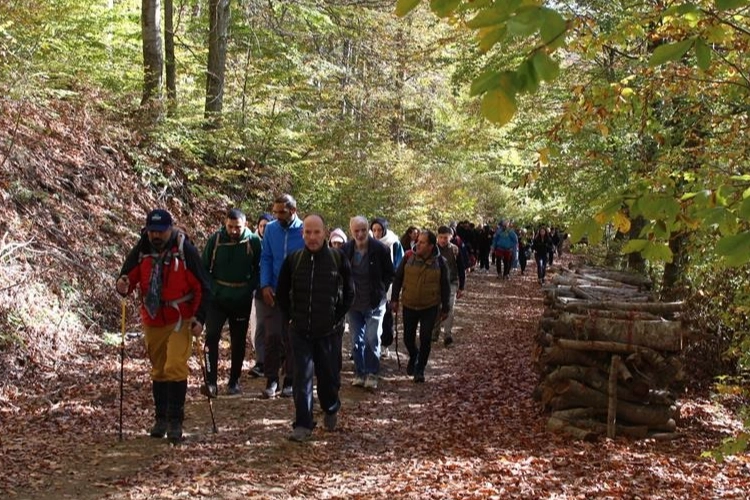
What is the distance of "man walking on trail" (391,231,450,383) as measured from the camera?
10125 mm

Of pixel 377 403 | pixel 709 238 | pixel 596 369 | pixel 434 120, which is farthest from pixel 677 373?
pixel 434 120

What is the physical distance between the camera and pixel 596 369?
27.6 ft

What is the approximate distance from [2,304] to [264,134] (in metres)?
8.69

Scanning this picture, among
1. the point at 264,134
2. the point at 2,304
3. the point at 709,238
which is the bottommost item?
the point at 2,304

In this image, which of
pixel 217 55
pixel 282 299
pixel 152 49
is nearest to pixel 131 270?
pixel 282 299

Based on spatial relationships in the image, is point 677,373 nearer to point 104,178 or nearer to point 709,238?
point 709,238

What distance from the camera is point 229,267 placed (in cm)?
854

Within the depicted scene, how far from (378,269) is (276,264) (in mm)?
1360

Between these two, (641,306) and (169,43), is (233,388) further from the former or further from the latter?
(169,43)

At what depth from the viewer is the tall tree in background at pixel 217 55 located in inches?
661

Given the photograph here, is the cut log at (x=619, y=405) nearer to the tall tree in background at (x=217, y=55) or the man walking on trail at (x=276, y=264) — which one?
the man walking on trail at (x=276, y=264)

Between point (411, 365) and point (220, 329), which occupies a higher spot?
point (220, 329)

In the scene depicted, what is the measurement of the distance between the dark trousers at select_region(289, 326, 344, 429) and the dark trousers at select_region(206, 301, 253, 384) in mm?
1590

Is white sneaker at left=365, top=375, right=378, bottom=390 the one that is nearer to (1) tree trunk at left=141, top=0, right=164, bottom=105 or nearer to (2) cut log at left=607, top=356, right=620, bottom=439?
(2) cut log at left=607, top=356, right=620, bottom=439
